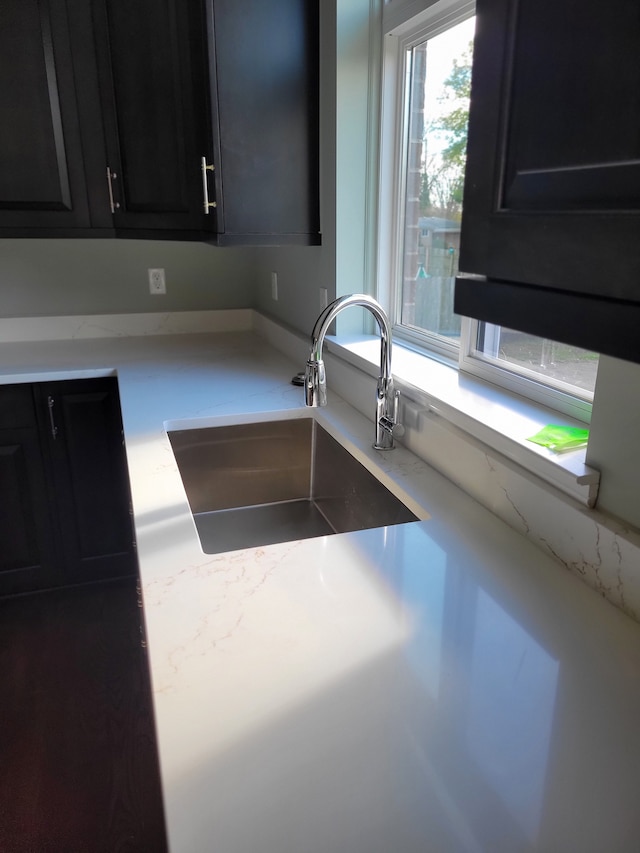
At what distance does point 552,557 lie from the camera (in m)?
1.00

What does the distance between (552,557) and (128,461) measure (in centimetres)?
86

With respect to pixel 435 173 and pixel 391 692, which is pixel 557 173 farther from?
pixel 435 173

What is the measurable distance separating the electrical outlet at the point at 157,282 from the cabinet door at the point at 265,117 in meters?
0.90

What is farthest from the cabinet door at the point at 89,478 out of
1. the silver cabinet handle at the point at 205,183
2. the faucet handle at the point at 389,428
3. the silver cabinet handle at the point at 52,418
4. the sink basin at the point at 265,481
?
the faucet handle at the point at 389,428

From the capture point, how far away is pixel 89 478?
2256 millimetres

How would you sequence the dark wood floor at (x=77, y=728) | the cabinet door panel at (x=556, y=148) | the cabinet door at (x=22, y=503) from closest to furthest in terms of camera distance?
the cabinet door panel at (x=556, y=148) → the dark wood floor at (x=77, y=728) → the cabinet door at (x=22, y=503)

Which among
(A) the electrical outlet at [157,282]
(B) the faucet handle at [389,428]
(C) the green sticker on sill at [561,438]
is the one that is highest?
(A) the electrical outlet at [157,282]

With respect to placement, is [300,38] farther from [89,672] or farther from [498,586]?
[89,672]

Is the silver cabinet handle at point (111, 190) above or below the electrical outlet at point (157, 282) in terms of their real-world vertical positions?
above

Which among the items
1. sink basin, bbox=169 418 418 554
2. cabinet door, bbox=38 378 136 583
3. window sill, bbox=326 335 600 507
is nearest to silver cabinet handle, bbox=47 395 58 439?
cabinet door, bbox=38 378 136 583

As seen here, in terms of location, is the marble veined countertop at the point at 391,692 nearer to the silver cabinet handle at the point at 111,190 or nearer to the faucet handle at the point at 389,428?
the faucet handle at the point at 389,428

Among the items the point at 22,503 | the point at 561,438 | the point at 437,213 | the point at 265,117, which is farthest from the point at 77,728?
the point at 265,117

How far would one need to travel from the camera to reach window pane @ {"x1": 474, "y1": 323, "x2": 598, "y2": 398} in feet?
3.94

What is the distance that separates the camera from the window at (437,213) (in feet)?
4.37
